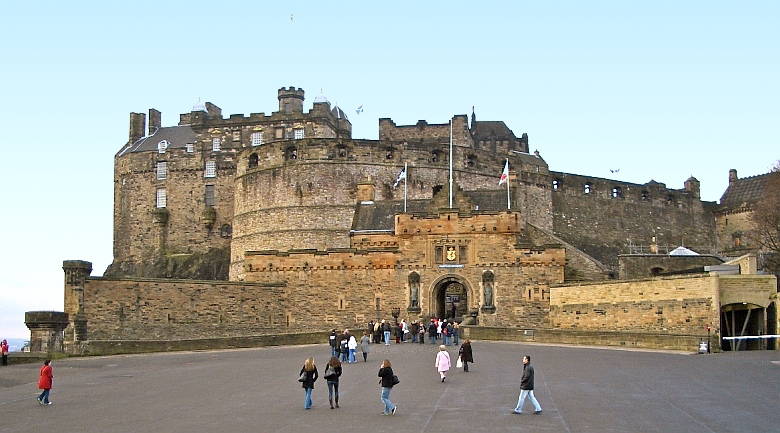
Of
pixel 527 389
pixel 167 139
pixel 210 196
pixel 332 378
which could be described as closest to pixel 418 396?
pixel 332 378

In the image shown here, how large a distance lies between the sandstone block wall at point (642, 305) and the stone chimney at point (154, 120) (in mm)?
35418

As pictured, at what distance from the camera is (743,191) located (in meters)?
68.8

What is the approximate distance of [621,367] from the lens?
2433 centimetres

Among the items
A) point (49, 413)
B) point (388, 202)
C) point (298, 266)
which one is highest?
point (388, 202)

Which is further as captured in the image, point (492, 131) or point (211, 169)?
point (492, 131)

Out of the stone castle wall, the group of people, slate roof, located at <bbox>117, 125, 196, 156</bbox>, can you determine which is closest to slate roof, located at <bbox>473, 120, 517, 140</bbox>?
the stone castle wall

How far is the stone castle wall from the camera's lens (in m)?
61.0

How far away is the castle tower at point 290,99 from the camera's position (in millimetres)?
65062

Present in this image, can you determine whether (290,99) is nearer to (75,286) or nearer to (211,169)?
(211,169)

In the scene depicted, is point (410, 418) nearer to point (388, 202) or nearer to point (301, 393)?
point (301, 393)

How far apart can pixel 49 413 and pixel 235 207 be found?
39550 millimetres

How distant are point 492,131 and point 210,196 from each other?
79.2ft

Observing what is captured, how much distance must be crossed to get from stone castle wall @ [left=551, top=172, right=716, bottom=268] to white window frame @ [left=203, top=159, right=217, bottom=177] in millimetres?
19806

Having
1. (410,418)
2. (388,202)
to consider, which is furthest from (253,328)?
(410,418)
